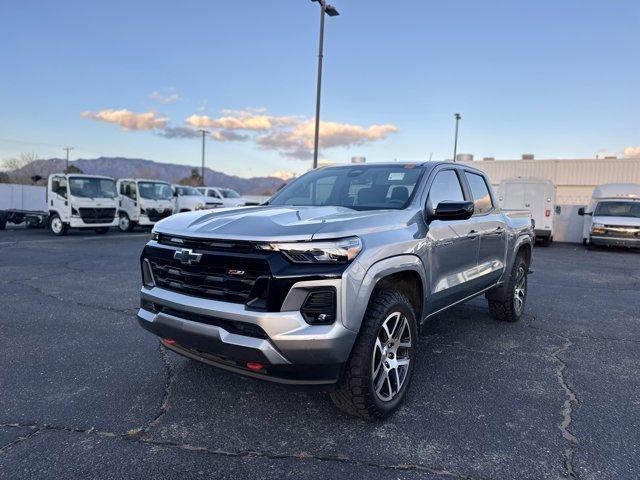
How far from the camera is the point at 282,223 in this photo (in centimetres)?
293

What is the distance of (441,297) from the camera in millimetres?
3902

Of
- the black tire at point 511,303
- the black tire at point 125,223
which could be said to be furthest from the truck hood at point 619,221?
the black tire at point 125,223

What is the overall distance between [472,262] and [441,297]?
0.77 metres

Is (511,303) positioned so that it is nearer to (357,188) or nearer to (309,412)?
(357,188)

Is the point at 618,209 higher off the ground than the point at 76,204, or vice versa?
the point at 618,209

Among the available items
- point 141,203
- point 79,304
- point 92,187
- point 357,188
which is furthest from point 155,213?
point 357,188

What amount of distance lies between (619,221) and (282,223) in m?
16.2

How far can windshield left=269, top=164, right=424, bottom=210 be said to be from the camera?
12.5 ft

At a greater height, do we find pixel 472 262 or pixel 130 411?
pixel 472 262

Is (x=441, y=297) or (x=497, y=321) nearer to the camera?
(x=441, y=297)

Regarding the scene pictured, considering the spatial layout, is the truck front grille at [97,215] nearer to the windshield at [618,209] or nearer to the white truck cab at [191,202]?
the white truck cab at [191,202]

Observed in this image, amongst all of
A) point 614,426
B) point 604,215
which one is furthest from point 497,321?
point 604,215

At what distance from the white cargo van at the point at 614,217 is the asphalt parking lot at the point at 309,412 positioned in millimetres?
11446

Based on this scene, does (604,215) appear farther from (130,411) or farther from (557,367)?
(130,411)
